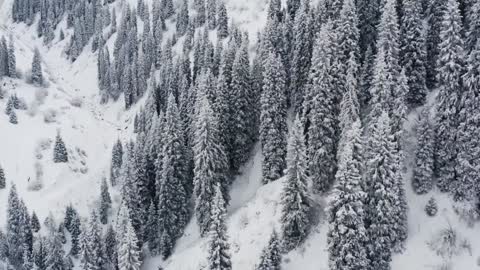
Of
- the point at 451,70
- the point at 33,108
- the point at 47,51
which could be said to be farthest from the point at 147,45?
the point at 451,70

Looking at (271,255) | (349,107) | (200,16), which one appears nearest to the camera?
(271,255)

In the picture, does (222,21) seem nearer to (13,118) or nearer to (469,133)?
(13,118)

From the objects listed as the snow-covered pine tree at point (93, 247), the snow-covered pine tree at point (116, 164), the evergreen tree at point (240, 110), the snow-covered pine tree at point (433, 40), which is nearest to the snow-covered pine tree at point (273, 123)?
the evergreen tree at point (240, 110)

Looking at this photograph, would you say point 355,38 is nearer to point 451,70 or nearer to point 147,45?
point 451,70

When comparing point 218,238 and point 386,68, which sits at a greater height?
point 386,68

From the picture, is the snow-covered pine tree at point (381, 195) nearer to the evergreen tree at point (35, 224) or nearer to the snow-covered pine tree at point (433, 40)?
the snow-covered pine tree at point (433, 40)

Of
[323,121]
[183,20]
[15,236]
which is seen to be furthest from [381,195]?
[183,20]

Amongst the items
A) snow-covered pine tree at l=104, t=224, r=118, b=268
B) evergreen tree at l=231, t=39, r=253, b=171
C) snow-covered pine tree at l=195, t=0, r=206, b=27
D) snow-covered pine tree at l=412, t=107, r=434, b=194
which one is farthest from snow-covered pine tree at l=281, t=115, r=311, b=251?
snow-covered pine tree at l=195, t=0, r=206, b=27
